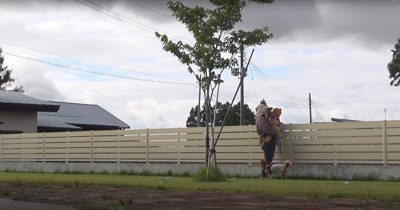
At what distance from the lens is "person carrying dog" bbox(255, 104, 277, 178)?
60.1ft

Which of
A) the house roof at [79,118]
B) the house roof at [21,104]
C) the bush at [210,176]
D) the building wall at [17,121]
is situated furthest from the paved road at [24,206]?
the house roof at [79,118]

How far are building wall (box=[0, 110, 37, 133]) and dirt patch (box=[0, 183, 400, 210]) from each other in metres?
24.0

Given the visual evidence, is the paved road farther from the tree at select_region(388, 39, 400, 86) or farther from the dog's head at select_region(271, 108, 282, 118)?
the tree at select_region(388, 39, 400, 86)

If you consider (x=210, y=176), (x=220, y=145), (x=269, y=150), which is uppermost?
(x=220, y=145)

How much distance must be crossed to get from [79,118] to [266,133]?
3197 cm

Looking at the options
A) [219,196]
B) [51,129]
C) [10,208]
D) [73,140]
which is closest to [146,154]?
[73,140]

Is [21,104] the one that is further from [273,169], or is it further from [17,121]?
[273,169]

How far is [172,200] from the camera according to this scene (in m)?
10.4

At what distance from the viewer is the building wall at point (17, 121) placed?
35219mm

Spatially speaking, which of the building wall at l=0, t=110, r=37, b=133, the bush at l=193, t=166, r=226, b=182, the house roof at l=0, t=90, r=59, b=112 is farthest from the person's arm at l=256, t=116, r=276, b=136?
the building wall at l=0, t=110, r=37, b=133

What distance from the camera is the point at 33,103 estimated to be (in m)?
36.2

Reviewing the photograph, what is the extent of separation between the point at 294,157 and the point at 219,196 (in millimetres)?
8095

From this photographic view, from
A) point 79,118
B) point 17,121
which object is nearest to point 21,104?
point 17,121

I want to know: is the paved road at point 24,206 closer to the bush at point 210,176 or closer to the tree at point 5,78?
the bush at point 210,176
